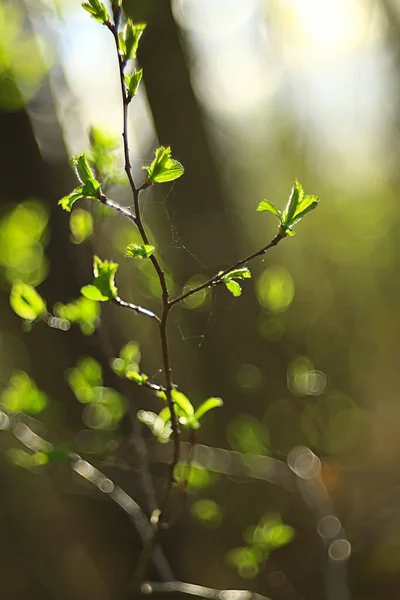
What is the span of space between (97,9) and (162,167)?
14 cm

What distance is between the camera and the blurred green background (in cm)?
98

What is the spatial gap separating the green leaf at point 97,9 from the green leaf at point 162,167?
0.12 metres

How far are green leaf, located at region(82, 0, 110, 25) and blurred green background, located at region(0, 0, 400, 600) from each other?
0.39 meters

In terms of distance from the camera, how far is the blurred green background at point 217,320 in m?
0.98

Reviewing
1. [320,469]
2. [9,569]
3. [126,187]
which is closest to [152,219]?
[126,187]

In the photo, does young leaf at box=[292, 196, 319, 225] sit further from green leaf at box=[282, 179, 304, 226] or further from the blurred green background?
the blurred green background

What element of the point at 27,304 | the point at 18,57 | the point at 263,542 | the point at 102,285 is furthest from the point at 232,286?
the point at 18,57

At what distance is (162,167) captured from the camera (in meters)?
0.43

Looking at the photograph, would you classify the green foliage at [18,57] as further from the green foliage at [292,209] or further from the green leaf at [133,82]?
the green foliage at [292,209]

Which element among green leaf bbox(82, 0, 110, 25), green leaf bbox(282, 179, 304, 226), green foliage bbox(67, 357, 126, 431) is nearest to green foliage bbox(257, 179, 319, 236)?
green leaf bbox(282, 179, 304, 226)

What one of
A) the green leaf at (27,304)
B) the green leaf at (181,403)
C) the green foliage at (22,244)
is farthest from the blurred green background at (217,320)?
the green leaf at (181,403)

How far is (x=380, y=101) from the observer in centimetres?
156

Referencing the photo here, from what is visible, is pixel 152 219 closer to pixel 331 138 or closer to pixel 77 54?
pixel 77 54

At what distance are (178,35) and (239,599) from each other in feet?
3.99
